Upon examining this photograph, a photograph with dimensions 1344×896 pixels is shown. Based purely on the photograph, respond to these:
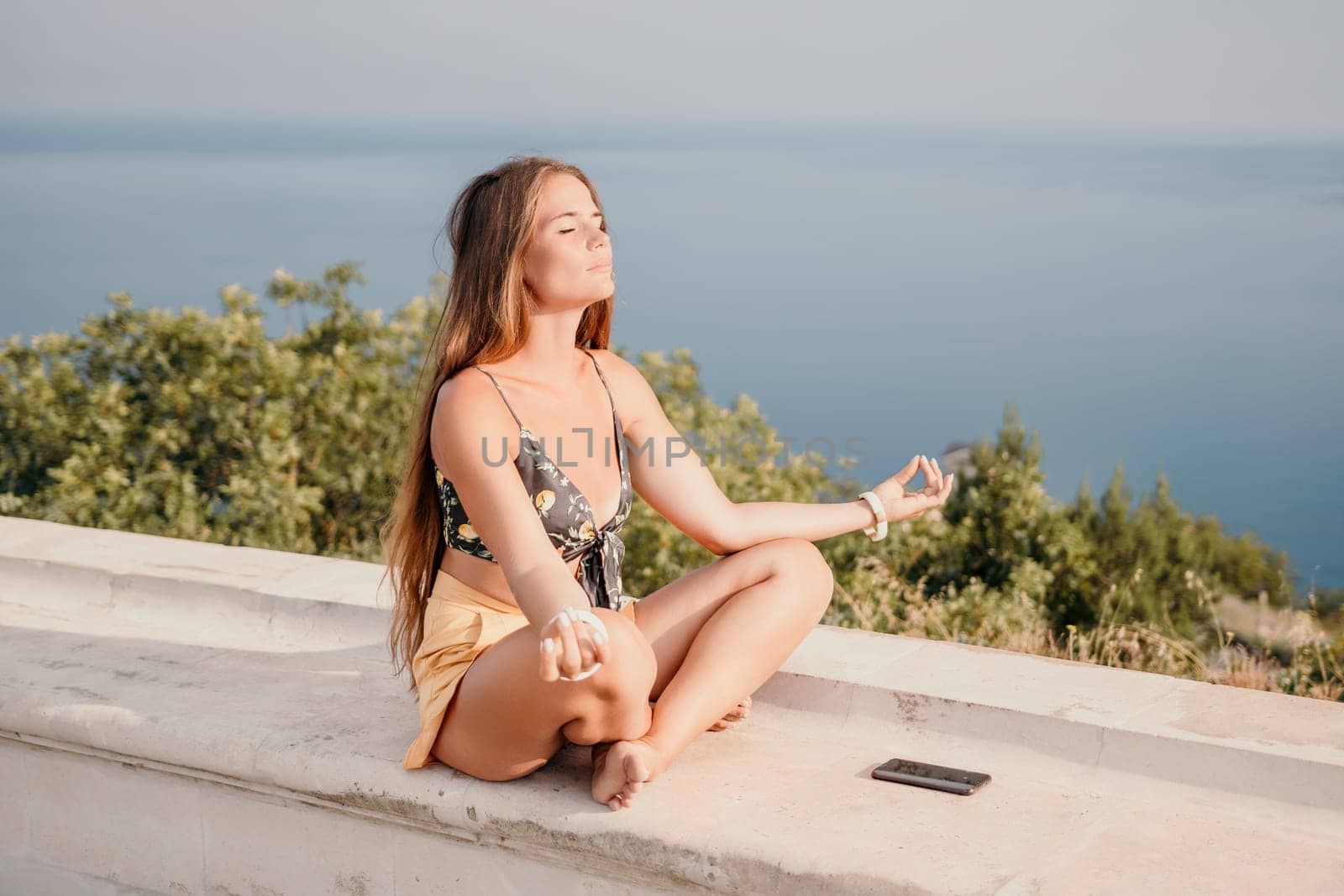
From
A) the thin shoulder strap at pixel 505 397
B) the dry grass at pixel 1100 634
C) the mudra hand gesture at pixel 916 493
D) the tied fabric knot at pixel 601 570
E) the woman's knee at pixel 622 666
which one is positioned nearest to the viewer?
the woman's knee at pixel 622 666

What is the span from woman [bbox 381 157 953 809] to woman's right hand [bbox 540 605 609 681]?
6 cm

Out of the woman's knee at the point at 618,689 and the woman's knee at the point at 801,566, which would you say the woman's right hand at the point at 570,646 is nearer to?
the woman's knee at the point at 618,689

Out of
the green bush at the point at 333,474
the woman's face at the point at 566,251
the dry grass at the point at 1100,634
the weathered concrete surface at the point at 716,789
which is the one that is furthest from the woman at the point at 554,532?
the green bush at the point at 333,474

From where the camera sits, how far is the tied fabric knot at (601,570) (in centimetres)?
268

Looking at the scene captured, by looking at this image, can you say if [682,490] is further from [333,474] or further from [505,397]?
[333,474]

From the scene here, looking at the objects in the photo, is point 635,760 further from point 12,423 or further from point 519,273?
point 12,423

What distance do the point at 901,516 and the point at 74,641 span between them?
2032mm

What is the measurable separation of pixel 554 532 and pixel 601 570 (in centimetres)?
15

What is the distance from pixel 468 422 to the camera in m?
2.47

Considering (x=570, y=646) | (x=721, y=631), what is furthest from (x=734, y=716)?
(x=570, y=646)

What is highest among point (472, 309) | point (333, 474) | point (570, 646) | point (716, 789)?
Result: point (472, 309)

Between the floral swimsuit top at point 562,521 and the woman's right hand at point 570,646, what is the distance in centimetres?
28

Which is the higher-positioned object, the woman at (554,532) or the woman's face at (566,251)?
the woman's face at (566,251)

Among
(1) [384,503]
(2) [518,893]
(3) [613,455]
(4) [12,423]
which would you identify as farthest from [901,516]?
(4) [12,423]
